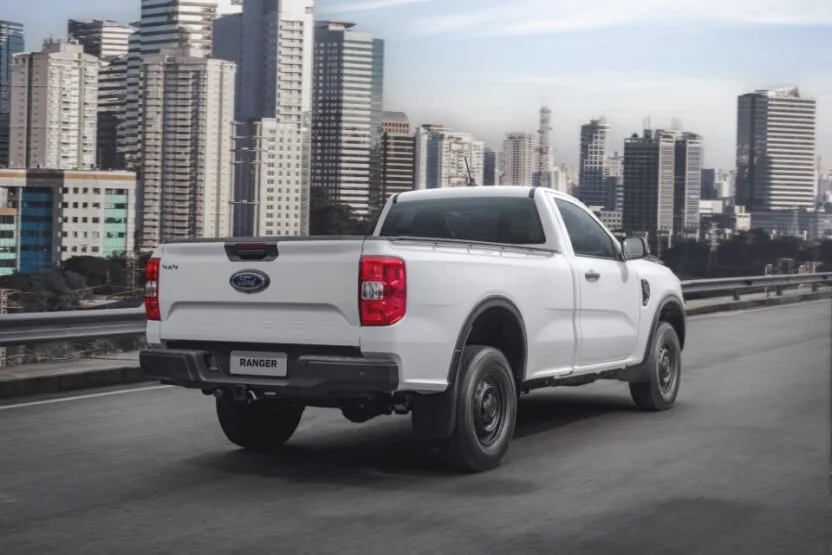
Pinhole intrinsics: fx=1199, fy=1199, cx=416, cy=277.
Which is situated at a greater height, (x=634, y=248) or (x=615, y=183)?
(x=615, y=183)

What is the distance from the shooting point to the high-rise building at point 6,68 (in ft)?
314

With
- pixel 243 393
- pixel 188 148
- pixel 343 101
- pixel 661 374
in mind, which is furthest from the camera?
pixel 343 101

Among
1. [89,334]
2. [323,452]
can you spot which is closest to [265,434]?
[323,452]

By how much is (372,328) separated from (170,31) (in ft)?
489

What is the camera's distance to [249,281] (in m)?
6.55

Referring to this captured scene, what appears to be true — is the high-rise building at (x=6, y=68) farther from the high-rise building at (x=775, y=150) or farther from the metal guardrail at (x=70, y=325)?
the metal guardrail at (x=70, y=325)

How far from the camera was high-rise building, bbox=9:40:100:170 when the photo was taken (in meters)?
96.6

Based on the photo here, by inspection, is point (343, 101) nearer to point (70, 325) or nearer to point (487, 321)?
point (70, 325)

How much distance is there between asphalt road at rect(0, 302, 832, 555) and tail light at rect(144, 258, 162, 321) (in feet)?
2.96

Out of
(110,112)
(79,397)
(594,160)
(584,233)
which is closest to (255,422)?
(584,233)

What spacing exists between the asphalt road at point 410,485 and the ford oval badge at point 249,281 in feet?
3.45

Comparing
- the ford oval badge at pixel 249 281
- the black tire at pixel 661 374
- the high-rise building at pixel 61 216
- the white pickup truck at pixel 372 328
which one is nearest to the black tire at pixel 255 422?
the white pickup truck at pixel 372 328

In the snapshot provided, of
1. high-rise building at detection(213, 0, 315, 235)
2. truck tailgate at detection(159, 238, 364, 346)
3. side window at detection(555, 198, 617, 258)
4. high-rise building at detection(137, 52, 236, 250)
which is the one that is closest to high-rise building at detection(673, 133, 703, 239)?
high-rise building at detection(213, 0, 315, 235)

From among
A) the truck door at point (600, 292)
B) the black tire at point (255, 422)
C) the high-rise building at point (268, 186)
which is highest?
the high-rise building at point (268, 186)
